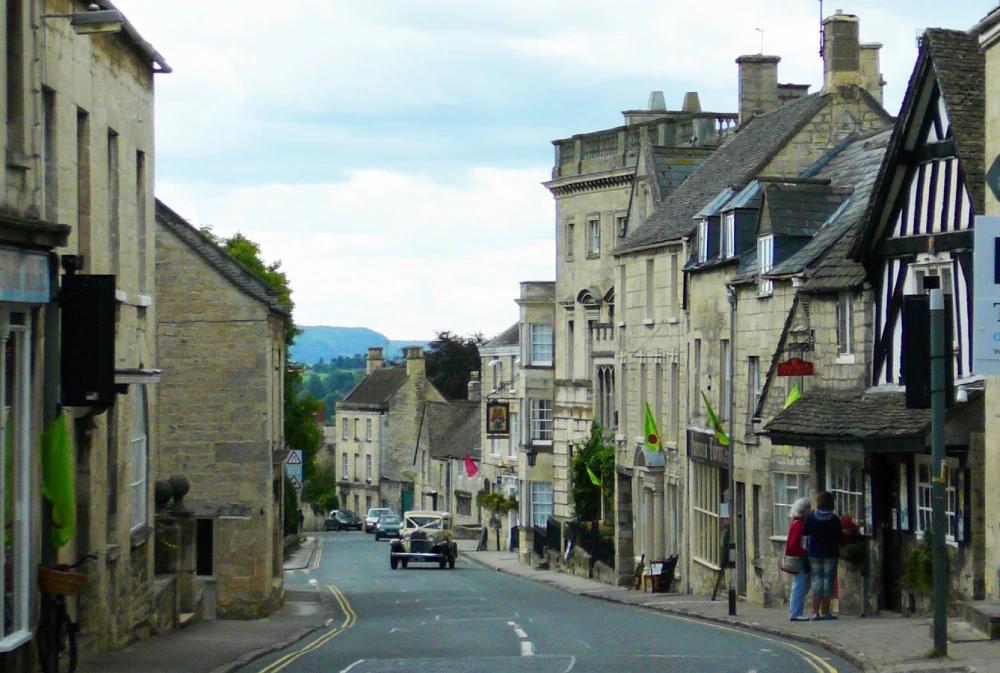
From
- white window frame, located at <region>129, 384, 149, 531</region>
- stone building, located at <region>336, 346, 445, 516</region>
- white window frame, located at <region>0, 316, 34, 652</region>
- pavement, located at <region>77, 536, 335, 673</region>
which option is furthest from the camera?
stone building, located at <region>336, 346, 445, 516</region>

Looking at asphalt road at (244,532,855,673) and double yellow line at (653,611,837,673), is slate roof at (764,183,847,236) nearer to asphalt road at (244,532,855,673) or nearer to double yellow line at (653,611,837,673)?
asphalt road at (244,532,855,673)

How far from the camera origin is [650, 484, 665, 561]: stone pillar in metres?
42.0

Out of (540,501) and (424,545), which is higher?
(540,501)

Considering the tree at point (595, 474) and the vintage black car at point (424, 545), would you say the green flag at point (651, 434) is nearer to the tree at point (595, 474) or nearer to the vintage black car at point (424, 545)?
the tree at point (595, 474)

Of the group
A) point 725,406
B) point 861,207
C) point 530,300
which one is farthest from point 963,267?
point 530,300

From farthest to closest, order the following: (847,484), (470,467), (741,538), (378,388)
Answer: (378,388) < (470,467) < (741,538) < (847,484)

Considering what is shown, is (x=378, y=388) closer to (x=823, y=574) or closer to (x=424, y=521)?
(x=424, y=521)

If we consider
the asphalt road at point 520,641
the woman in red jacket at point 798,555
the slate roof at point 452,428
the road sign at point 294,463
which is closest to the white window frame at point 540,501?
the road sign at point 294,463

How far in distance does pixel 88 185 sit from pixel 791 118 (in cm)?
2533

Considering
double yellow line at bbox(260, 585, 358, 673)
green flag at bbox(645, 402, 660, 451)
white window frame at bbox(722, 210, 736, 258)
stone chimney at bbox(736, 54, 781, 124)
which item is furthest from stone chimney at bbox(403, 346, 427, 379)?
white window frame at bbox(722, 210, 736, 258)

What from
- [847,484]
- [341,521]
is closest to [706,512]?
[847,484]

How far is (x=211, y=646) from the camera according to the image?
21250 mm

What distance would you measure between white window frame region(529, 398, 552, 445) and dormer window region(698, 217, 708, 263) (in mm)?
25378

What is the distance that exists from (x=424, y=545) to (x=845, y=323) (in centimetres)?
3119
